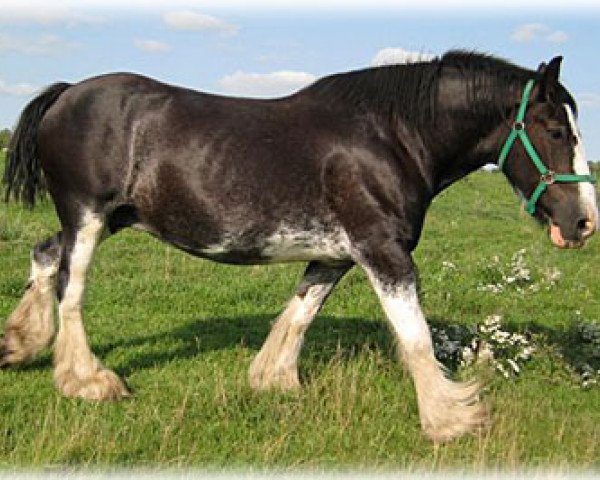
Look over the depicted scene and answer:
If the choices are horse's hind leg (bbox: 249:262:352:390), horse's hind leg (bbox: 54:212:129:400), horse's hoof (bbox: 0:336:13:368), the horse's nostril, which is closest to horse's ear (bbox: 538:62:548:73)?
the horse's nostril

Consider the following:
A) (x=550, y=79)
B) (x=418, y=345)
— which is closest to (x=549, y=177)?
(x=550, y=79)

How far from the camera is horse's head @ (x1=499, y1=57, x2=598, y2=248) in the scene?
5.24 m

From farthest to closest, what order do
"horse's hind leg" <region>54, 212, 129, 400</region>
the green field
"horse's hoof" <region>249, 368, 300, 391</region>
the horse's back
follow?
1. "horse's hoof" <region>249, 368, 300, 391</region>
2. "horse's hind leg" <region>54, 212, 129, 400</region>
3. the horse's back
4. the green field

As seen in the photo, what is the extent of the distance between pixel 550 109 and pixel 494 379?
2268mm

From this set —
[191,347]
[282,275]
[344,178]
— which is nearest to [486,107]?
[344,178]

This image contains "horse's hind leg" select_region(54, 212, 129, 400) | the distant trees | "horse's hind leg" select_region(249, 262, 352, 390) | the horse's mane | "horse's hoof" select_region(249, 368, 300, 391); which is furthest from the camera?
the distant trees

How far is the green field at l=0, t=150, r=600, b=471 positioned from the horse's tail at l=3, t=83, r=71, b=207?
1334mm

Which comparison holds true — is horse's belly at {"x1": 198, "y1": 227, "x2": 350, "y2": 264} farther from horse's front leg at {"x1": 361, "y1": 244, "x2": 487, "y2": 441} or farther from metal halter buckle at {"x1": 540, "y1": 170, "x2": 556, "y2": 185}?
metal halter buckle at {"x1": 540, "y1": 170, "x2": 556, "y2": 185}

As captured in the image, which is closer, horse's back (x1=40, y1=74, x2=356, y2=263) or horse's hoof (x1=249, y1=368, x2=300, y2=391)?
horse's back (x1=40, y1=74, x2=356, y2=263)

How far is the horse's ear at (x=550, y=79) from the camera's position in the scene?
5.20m

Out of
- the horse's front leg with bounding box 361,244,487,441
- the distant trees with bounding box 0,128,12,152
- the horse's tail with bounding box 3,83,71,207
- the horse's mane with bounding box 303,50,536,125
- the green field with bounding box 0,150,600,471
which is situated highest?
the horse's mane with bounding box 303,50,536,125

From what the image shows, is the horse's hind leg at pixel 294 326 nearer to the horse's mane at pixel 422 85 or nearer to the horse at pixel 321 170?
the horse at pixel 321 170

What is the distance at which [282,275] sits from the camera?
34.3 feet

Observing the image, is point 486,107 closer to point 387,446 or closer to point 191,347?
point 387,446
